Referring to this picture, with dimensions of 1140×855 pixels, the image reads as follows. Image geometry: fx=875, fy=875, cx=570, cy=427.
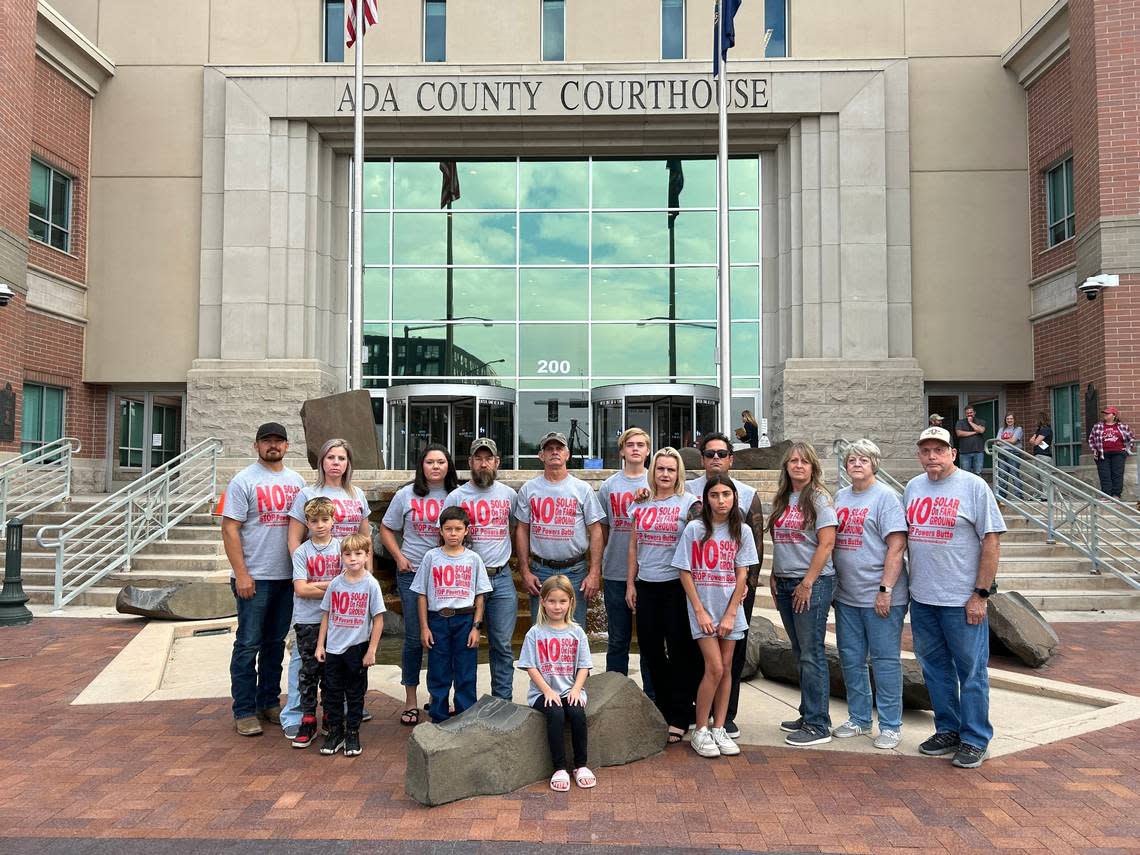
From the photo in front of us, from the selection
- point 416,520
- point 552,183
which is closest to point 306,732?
point 416,520

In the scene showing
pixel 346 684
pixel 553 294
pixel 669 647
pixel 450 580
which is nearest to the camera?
pixel 346 684

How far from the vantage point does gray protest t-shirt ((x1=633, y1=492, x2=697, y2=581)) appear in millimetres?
5227

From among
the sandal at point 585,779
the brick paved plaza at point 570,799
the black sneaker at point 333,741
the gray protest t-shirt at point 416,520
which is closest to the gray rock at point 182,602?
the brick paved plaza at point 570,799

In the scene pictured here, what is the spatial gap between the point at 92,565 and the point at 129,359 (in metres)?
9.55

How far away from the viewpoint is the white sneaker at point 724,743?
506 cm

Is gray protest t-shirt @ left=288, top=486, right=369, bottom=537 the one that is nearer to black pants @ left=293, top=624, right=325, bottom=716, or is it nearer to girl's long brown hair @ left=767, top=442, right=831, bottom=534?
black pants @ left=293, top=624, right=325, bottom=716

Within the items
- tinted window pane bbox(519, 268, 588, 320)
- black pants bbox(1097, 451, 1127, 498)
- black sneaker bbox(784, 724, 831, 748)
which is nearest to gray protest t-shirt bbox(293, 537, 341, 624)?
black sneaker bbox(784, 724, 831, 748)

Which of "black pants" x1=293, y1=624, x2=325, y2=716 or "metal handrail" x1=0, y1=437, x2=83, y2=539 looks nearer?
"black pants" x1=293, y1=624, x2=325, y2=716

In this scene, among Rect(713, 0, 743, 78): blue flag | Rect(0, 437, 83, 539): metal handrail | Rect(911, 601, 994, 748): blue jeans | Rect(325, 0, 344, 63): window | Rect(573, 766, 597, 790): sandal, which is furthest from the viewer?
Rect(325, 0, 344, 63): window

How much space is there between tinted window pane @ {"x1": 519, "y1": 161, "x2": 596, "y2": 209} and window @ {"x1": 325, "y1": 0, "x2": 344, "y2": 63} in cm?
510

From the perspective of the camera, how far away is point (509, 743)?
4559 mm

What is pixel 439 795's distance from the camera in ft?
14.1

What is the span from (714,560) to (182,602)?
283 inches

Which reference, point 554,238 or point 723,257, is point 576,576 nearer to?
point 723,257
